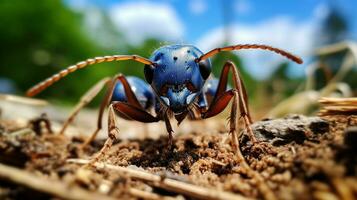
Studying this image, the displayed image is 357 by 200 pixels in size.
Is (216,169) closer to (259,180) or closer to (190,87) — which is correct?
(259,180)

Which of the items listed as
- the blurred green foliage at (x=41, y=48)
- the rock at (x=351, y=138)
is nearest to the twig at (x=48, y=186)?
the rock at (x=351, y=138)

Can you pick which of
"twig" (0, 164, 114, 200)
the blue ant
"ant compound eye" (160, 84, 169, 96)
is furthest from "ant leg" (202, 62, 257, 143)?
"twig" (0, 164, 114, 200)

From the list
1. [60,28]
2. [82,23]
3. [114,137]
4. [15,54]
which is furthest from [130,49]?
[114,137]

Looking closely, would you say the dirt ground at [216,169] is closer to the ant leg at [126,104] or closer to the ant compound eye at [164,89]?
the ant leg at [126,104]

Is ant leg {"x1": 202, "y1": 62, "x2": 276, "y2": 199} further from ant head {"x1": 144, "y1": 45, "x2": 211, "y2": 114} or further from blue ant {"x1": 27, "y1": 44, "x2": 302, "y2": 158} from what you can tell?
ant head {"x1": 144, "y1": 45, "x2": 211, "y2": 114}

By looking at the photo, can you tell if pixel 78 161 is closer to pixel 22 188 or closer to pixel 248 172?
pixel 22 188

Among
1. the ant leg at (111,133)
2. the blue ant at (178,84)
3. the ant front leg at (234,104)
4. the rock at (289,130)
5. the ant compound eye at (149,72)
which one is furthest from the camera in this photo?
the ant compound eye at (149,72)

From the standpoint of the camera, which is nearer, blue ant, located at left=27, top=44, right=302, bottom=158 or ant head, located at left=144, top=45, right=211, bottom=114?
blue ant, located at left=27, top=44, right=302, bottom=158

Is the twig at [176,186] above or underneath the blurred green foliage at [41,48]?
underneath
